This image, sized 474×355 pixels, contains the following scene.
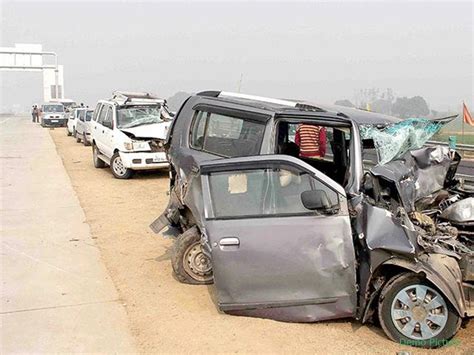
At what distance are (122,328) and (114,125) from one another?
9.25 m

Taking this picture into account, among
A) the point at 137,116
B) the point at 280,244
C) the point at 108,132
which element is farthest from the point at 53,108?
the point at 280,244

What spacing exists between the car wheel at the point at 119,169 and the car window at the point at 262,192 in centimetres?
888

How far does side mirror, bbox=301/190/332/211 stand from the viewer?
4.38m

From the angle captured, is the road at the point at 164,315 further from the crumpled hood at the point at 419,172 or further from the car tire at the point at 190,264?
the crumpled hood at the point at 419,172

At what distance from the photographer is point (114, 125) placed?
1320 centimetres

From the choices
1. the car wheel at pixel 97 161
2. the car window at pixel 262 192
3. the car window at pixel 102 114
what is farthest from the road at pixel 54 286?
the car wheel at pixel 97 161

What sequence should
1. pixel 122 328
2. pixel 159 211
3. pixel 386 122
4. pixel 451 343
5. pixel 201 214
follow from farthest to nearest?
pixel 159 211 < pixel 386 122 < pixel 201 214 < pixel 122 328 < pixel 451 343

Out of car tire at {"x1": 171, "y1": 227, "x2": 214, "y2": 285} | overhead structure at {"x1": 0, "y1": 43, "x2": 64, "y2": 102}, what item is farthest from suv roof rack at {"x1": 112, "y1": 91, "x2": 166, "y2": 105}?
overhead structure at {"x1": 0, "y1": 43, "x2": 64, "y2": 102}

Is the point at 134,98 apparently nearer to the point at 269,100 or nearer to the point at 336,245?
the point at 269,100

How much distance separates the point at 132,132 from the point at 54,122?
29.7 meters

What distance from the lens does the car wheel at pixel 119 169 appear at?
1322cm

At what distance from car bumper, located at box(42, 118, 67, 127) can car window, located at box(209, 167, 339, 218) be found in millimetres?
38046

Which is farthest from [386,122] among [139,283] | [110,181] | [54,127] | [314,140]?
[54,127]

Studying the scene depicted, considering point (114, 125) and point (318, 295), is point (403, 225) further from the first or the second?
point (114, 125)
